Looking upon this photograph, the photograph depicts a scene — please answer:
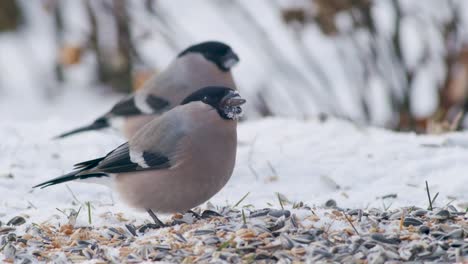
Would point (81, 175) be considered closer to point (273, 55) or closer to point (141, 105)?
point (141, 105)

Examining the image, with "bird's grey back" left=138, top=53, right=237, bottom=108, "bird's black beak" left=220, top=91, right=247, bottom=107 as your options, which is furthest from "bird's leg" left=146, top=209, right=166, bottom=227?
"bird's grey back" left=138, top=53, right=237, bottom=108

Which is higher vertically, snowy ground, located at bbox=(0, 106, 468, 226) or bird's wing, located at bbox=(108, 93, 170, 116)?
bird's wing, located at bbox=(108, 93, 170, 116)

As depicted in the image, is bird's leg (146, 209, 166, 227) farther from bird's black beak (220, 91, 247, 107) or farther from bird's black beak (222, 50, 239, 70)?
bird's black beak (222, 50, 239, 70)


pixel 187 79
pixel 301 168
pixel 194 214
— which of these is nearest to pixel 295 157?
pixel 301 168

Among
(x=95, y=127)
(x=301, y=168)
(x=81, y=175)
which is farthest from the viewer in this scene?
(x=95, y=127)

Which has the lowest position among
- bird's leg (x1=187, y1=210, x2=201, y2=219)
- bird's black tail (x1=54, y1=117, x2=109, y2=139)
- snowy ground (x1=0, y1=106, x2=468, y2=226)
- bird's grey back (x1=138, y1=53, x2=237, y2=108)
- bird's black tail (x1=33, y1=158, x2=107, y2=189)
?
snowy ground (x1=0, y1=106, x2=468, y2=226)

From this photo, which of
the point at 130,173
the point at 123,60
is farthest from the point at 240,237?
the point at 123,60

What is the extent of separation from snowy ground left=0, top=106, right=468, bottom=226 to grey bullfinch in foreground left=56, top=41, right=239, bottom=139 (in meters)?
0.46

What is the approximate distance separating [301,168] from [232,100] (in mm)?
1613

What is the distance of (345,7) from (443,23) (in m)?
1.18

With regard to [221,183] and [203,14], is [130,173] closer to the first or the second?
[221,183]

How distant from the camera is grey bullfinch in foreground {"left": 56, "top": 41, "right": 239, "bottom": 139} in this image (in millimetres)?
6566

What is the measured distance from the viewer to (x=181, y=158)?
4.74 metres

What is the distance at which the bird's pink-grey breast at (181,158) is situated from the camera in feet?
15.5
